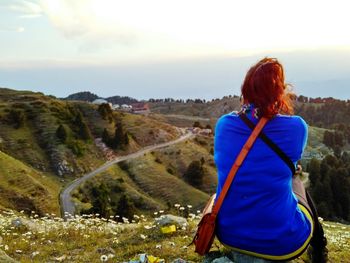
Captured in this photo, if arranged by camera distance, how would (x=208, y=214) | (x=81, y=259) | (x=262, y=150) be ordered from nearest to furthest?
(x=262, y=150) → (x=208, y=214) → (x=81, y=259)

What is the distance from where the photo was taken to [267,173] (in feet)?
20.4

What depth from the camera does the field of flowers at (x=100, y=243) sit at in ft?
31.0

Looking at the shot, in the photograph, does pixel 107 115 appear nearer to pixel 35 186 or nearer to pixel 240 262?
pixel 35 186

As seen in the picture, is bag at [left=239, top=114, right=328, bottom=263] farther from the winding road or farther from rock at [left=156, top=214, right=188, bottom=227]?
the winding road

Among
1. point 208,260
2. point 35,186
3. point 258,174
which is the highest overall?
point 258,174

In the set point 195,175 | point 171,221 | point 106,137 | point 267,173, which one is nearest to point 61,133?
point 106,137

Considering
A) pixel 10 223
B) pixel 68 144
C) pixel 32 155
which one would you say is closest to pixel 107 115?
pixel 68 144

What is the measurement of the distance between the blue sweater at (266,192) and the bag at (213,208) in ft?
0.23

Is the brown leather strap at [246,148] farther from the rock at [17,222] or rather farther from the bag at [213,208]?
the rock at [17,222]

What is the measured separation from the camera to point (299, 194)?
23.3 feet

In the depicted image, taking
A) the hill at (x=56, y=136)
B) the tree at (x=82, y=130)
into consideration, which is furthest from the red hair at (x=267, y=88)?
the tree at (x=82, y=130)

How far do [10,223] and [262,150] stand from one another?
10444 mm

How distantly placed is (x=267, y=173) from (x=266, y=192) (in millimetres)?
271

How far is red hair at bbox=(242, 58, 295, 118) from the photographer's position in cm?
617
